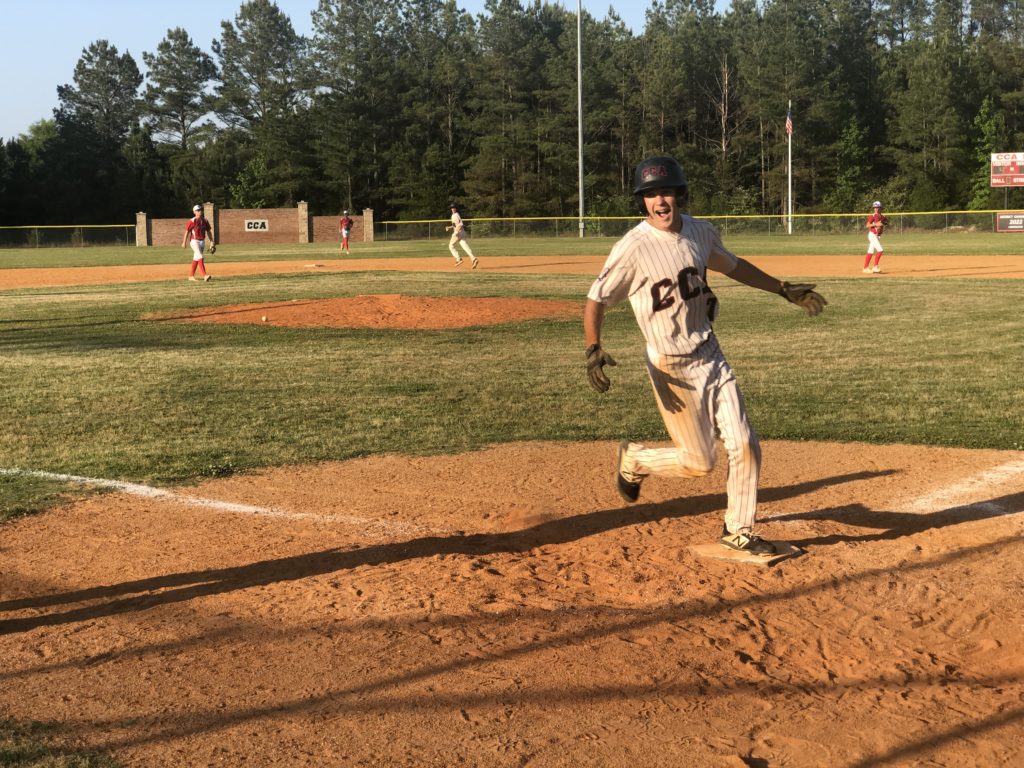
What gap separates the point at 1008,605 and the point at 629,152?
271ft

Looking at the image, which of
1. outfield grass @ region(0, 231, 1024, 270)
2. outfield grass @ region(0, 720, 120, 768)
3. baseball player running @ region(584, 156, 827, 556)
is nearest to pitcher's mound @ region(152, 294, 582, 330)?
baseball player running @ region(584, 156, 827, 556)

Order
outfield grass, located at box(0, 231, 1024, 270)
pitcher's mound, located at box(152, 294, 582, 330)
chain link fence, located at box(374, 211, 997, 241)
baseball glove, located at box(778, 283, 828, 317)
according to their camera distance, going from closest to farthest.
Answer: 1. baseball glove, located at box(778, 283, 828, 317)
2. pitcher's mound, located at box(152, 294, 582, 330)
3. outfield grass, located at box(0, 231, 1024, 270)
4. chain link fence, located at box(374, 211, 997, 241)

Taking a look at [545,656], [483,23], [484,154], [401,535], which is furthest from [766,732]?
[483,23]

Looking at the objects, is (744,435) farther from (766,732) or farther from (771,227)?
(771,227)

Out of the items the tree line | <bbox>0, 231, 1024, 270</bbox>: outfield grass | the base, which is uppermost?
the tree line

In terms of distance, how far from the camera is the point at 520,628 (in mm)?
4516

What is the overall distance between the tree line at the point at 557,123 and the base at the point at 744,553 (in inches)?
2734

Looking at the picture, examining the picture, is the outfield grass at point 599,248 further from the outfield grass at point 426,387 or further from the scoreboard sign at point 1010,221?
the outfield grass at point 426,387

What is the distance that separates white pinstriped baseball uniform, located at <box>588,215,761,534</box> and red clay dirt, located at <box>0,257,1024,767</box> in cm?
51

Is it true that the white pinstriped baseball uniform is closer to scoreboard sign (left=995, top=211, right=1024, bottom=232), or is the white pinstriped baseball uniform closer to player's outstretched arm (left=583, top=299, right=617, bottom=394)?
player's outstretched arm (left=583, top=299, right=617, bottom=394)

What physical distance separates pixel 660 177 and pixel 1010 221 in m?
54.4

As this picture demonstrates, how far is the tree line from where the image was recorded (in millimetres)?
76812

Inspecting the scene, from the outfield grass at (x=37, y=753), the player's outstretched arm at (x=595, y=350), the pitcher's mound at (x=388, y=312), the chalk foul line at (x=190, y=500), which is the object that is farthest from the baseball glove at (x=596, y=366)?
the pitcher's mound at (x=388, y=312)

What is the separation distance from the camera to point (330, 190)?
273 ft
